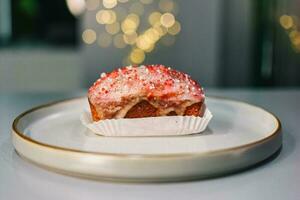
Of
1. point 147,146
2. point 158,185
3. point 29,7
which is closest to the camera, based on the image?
point 158,185

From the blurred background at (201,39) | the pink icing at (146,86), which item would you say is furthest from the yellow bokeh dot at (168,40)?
the pink icing at (146,86)

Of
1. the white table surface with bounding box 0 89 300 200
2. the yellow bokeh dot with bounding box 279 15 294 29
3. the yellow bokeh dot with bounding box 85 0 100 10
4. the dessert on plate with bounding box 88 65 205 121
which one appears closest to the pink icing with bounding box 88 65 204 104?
the dessert on plate with bounding box 88 65 205 121

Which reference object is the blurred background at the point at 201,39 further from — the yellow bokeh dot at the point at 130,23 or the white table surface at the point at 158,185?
the white table surface at the point at 158,185

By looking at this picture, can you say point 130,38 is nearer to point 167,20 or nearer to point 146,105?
point 167,20

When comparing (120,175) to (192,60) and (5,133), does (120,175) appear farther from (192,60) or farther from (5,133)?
(192,60)

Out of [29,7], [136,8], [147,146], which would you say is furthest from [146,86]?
[29,7]

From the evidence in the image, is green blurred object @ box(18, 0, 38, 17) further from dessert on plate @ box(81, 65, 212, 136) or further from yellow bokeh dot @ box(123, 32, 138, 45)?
dessert on plate @ box(81, 65, 212, 136)

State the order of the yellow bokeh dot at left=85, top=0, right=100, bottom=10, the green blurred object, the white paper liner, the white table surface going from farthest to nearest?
the green blurred object < the yellow bokeh dot at left=85, top=0, right=100, bottom=10 < the white paper liner < the white table surface
